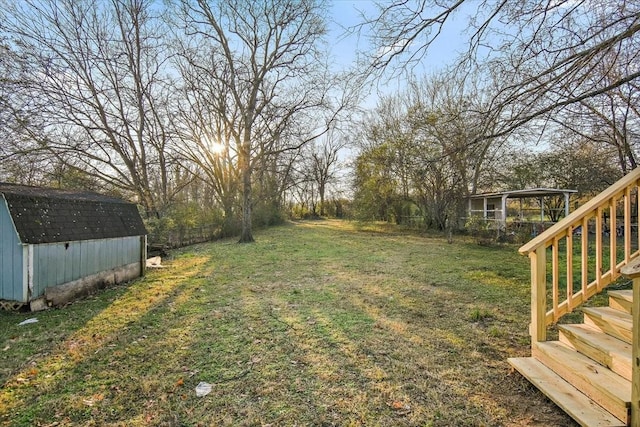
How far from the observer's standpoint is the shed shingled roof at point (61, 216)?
4.44m

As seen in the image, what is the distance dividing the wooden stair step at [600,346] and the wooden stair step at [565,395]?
12.2 inches

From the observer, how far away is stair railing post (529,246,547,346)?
8.73 ft

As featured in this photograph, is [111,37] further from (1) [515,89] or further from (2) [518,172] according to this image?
(2) [518,172]

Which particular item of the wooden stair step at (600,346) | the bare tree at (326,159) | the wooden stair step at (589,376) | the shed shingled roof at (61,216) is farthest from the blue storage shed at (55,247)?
the bare tree at (326,159)

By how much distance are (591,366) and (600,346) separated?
181mm

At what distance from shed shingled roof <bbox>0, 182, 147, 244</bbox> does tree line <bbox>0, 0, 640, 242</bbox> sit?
4129 millimetres

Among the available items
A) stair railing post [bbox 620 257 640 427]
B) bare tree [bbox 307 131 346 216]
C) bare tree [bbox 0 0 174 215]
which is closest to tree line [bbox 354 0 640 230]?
stair railing post [bbox 620 257 640 427]

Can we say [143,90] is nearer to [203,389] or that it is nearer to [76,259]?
[76,259]

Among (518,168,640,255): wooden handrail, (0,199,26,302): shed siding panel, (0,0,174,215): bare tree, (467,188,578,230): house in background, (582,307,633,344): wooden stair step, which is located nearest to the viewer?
(582,307,633,344): wooden stair step

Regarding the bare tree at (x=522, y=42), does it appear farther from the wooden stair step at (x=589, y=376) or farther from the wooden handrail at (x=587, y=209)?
the wooden stair step at (x=589, y=376)

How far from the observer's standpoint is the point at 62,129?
10.5 meters

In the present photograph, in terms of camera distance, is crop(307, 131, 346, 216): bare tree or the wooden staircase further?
crop(307, 131, 346, 216): bare tree

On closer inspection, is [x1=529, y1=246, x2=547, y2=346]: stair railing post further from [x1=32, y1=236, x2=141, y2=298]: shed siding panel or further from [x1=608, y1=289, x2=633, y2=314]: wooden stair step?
[x1=32, y1=236, x2=141, y2=298]: shed siding panel

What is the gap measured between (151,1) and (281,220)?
15.6m
